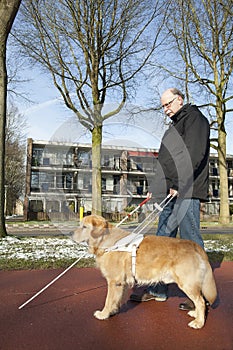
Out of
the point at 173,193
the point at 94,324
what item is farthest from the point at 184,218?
the point at 94,324

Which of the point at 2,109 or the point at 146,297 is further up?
the point at 2,109

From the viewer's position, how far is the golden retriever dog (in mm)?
3166

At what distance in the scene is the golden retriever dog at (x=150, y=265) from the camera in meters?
3.17

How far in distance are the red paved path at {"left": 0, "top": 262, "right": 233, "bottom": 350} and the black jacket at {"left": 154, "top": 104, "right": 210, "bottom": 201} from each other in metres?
1.31

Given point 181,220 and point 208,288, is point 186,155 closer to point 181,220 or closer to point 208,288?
point 181,220

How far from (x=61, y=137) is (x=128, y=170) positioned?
1.72 m

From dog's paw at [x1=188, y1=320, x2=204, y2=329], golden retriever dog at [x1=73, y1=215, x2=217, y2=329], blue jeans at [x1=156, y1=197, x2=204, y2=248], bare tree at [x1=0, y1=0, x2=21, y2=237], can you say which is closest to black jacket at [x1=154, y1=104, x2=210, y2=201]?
blue jeans at [x1=156, y1=197, x2=204, y2=248]

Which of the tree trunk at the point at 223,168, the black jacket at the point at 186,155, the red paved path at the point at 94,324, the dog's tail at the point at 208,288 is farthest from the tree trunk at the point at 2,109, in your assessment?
the tree trunk at the point at 223,168

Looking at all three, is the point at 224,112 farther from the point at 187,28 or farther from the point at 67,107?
the point at 67,107

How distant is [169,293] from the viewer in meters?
4.24

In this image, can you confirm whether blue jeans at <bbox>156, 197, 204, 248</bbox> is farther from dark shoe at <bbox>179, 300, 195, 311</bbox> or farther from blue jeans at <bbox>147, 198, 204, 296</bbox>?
dark shoe at <bbox>179, 300, 195, 311</bbox>

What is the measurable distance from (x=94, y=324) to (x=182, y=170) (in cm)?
179

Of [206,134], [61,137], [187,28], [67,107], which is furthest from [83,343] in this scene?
[187,28]

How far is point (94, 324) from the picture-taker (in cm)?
308
